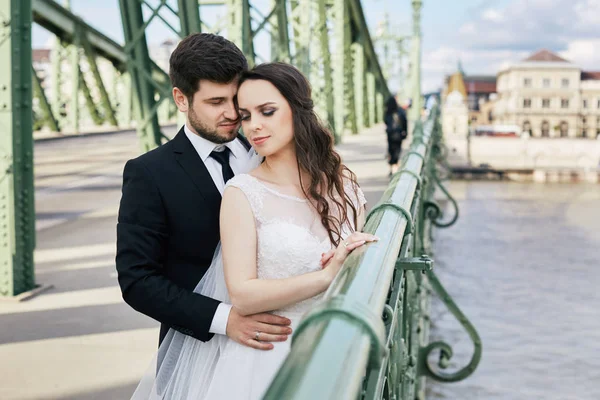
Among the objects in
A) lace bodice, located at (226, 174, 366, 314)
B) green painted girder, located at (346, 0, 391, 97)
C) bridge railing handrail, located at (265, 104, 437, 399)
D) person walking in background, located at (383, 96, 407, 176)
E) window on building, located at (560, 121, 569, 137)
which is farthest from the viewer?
window on building, located at (560, 121, 569, 137)

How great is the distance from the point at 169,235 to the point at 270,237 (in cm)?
28

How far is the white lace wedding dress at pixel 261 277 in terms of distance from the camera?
2045mm

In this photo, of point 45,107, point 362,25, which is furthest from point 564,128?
point 45,107

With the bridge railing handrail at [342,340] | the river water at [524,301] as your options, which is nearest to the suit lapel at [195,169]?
the bridge railing handrail at [342,340]

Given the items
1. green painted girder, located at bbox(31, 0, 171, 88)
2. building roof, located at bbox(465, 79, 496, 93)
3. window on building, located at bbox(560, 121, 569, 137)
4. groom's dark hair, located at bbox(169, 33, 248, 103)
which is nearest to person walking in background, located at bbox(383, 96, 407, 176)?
green painted girder, located at bbox(31, 0, 171, 88)

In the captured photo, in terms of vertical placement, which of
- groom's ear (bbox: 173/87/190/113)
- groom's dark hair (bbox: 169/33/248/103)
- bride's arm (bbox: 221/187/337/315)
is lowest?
bride's arm (bbox: 221/187/337/315)

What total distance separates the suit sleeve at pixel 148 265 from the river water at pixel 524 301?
494 cm

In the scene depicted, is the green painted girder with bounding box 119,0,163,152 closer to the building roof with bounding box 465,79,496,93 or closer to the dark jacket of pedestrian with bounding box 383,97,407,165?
the dark jacket of pedestrian with bounding box 383,97,407,165

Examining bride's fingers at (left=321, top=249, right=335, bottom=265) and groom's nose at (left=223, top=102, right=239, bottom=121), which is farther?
groom's nose at (left=223, top=102, right=239, bottom=121)

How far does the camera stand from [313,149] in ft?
7.07

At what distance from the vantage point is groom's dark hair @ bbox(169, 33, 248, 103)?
6.87ft

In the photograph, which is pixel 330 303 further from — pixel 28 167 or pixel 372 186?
pixel 372 186

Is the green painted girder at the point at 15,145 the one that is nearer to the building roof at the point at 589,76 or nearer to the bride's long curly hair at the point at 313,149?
the bride's long curly hair at the point at 313,149

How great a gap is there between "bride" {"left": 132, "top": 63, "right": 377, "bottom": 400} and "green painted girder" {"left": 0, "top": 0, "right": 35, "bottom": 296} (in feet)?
10.4
